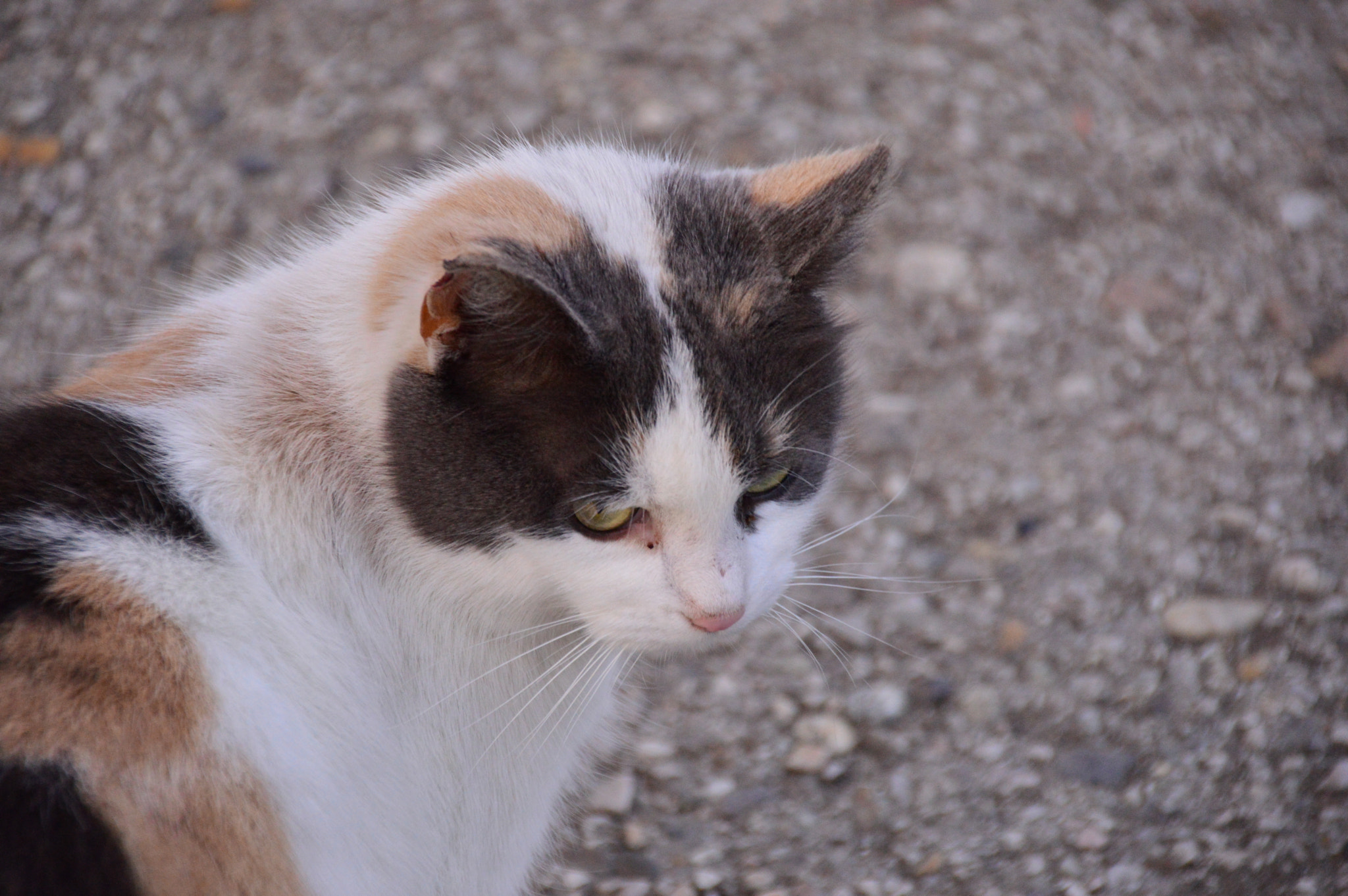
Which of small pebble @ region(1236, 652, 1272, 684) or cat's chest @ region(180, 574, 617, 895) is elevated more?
small pebble @ region(1236, 652, 1272, 684)

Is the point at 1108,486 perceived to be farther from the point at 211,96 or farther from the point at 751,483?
the point at 211,96

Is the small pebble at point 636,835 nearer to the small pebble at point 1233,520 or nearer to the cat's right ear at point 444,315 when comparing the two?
the cat's right ear at point 444,315

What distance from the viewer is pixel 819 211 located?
1.82m

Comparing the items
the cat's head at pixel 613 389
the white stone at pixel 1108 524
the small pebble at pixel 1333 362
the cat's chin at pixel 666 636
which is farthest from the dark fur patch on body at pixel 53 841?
the small pebble at pixel 1333 362

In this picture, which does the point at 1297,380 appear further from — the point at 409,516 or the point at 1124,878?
the point at 409,516

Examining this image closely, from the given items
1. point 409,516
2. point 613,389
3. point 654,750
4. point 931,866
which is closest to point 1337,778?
point 931,866

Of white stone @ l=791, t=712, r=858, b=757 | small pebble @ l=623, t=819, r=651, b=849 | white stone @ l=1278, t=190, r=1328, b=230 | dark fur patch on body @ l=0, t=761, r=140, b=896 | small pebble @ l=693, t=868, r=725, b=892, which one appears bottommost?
dark fur patch on body @ l=0, t=761, r=140, b=896

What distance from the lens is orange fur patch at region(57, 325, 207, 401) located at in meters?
1.78

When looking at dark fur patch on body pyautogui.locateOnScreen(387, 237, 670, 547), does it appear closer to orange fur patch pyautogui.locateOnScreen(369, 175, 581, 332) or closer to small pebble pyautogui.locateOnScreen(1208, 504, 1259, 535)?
orange fur patch pyautogui.locateOnScreen(369, 175, 581, 332)

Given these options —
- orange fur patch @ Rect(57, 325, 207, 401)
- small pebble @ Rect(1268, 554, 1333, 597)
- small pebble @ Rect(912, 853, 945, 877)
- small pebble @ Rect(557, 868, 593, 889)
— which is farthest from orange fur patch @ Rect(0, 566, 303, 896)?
small pebble @ Rect(1268, 554, 1333, 597)

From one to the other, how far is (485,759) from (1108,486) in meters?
1.95

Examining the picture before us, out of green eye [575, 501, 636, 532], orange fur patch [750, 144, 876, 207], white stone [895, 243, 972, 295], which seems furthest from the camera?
white stone [895, 243, 972, 295]

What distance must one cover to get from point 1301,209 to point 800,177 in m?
2.37

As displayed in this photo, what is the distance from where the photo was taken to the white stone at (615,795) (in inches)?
100
